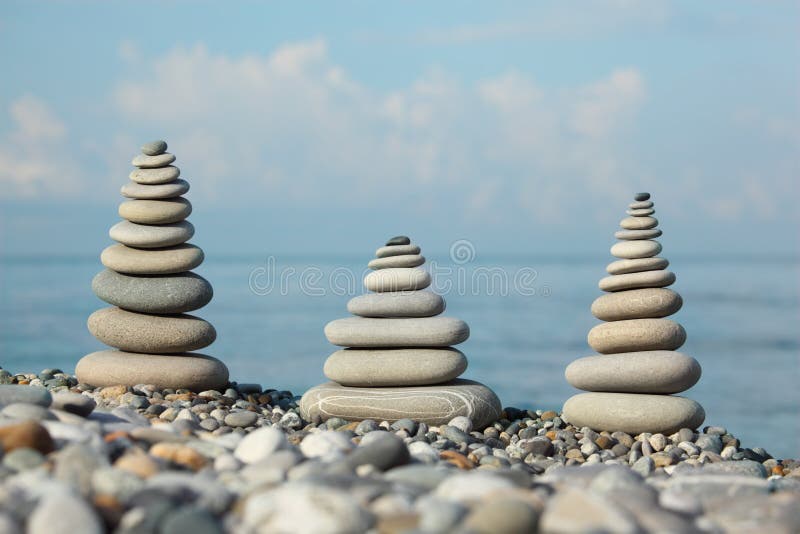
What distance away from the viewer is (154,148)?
30.2ft

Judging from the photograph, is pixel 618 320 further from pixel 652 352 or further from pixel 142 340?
pixel 142 340

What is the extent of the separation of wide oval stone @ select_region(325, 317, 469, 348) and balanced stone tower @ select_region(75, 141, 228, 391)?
1647 millimetres

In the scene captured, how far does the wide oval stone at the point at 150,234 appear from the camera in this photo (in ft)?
29.6

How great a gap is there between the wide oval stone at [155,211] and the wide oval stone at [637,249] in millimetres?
4270

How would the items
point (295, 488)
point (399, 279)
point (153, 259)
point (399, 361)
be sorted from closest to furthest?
point (295, 488) → point (399, 361) → point (399, 279) → point (153, 259)

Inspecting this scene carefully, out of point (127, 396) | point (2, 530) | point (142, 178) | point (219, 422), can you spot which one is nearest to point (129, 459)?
point (2, 530)

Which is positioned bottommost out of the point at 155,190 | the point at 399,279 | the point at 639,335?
the point at 639,335

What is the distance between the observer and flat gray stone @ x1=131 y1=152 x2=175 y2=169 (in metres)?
9.17

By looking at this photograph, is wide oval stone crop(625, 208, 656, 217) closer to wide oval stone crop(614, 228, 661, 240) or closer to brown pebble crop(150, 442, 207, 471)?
wide oval stone crop(614, 228, 661, 240)

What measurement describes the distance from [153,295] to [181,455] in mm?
4577

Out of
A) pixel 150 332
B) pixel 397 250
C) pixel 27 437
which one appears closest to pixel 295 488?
pixel 27 437

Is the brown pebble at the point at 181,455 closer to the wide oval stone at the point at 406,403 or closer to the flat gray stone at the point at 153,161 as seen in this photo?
the wide oval stone at the point at 406,403

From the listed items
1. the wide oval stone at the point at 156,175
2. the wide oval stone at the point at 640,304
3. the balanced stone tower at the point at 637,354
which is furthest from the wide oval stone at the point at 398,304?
the wide oval stone at the point at 156,175

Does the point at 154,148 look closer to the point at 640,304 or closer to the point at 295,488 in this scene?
the point at 640,304
